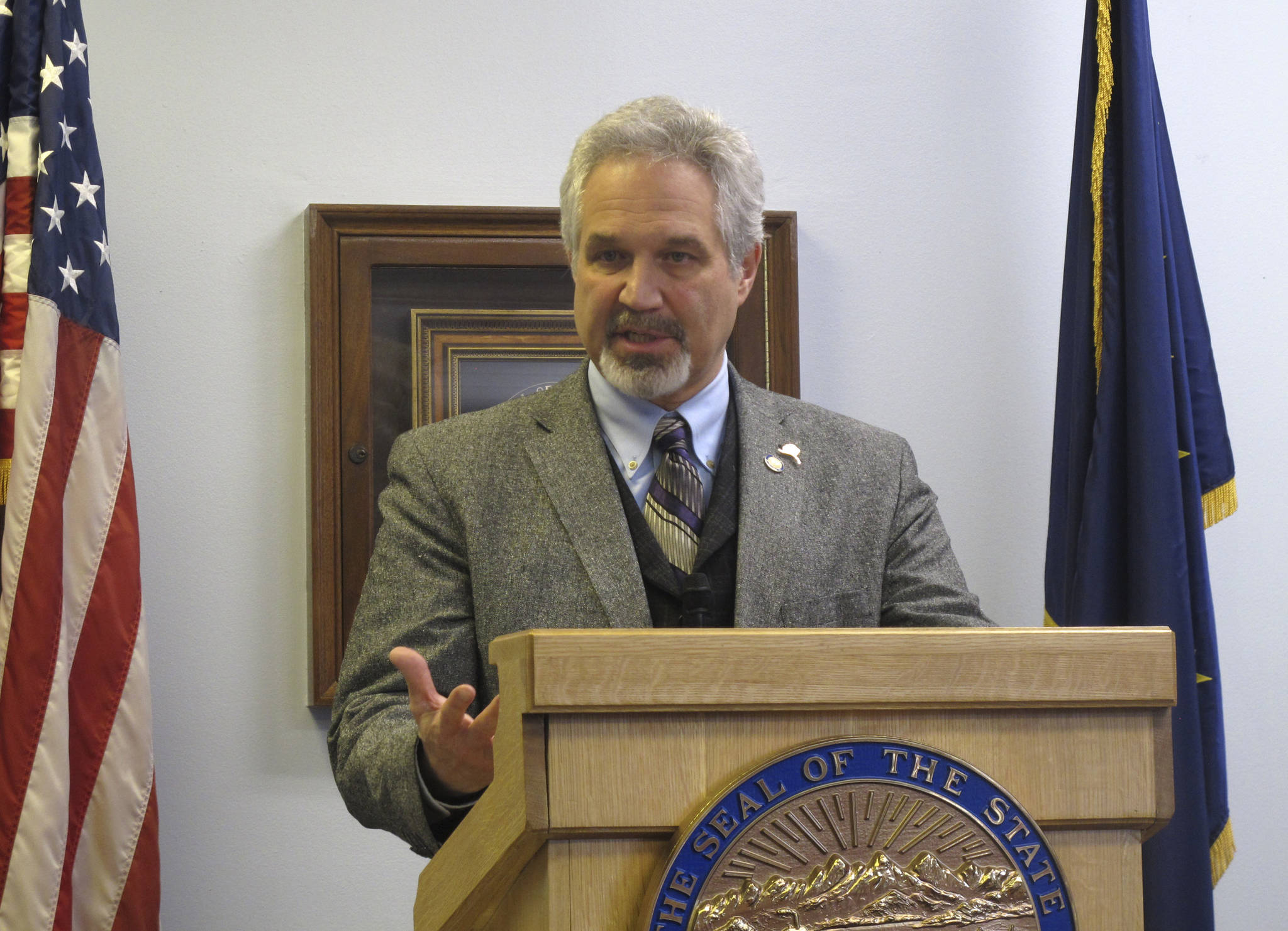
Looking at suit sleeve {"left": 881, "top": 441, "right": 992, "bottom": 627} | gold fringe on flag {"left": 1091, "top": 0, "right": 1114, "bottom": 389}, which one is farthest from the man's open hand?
gold fringe on flag {"left": 1091, "top": 0, "right": 1114, "bottom": 389}

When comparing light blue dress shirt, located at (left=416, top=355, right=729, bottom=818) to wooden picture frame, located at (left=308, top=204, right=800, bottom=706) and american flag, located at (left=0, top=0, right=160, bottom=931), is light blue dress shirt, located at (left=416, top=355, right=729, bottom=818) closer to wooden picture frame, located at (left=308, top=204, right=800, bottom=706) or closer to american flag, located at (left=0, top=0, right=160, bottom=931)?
wooden picture frame, located at (left=308, top=204, right=800, bottom=706)

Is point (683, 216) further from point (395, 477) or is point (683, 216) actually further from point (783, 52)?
point (783, 52)

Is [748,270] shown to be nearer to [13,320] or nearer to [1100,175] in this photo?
[1100,175]

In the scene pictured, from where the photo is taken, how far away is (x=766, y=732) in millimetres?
875

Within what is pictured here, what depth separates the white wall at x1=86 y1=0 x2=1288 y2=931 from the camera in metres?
2.53

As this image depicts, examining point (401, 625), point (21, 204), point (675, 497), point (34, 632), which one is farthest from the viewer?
point (21, 204)

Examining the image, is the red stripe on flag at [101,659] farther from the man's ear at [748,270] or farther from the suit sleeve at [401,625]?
the man's ear at [748,270]

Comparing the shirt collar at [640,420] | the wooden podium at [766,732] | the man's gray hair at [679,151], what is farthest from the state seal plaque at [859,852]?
the man's gray hair at [679,151]

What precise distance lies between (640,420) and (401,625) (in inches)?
18.2

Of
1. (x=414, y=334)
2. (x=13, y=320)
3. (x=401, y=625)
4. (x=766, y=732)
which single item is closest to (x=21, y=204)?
(x=13, y=320)

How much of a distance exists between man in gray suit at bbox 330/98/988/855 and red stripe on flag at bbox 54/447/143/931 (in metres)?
0.80

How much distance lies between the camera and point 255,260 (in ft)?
8.46

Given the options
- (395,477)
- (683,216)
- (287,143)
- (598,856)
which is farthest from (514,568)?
(287,143)

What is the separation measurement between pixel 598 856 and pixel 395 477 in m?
1.04
